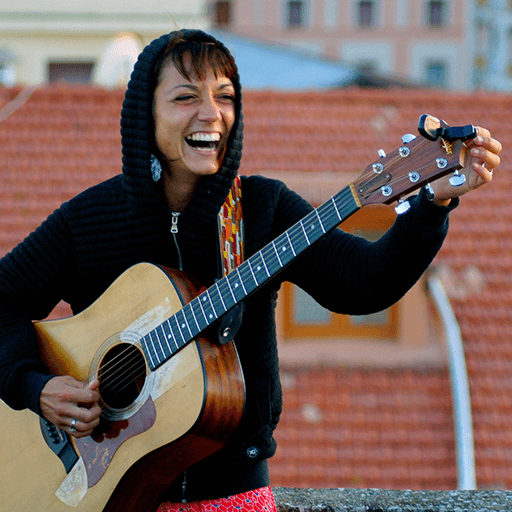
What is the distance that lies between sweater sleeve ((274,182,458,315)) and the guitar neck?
11cm

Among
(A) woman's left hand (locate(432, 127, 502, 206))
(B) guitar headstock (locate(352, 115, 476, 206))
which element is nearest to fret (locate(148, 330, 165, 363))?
(B) guitar headstock (locate(352, 115, 476, 206))

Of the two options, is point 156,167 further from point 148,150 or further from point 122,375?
point 122,375

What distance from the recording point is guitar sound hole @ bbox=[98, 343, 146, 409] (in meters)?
1.84

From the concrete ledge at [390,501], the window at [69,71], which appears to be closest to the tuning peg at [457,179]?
the concrete ledge at [390,501]

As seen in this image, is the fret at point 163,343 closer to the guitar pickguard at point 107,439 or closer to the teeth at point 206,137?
the guitar pickguard at point 107,439

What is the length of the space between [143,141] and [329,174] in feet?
10.5

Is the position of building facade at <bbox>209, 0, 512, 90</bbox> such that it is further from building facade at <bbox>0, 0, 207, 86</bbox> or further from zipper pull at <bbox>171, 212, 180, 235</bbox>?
zipper pull at <bbox>171, 212, 180, 235</bbox>

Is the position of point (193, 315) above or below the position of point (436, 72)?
above

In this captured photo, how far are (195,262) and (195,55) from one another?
481 mm

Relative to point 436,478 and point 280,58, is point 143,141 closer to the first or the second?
point 436,478

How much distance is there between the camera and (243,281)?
1.67 meters

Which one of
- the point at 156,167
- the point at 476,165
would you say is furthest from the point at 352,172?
the point at 476,165

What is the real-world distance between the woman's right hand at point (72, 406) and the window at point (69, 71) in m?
7.37

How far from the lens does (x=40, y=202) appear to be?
4879 millimetres
